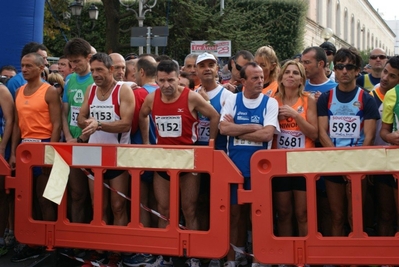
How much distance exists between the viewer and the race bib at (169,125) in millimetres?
5325

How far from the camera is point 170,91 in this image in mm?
5336

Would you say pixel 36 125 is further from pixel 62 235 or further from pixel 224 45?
pixel 224 45

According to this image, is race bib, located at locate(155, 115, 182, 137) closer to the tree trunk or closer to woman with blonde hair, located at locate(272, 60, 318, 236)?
woman with blonde hair, located at locate(272, 60, 318, 236)

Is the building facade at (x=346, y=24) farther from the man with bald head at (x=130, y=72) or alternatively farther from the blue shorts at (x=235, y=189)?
the blue shorts at (x=235, y=189)

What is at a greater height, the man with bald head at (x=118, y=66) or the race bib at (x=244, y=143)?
the man with bald head at (x=118, y=66)

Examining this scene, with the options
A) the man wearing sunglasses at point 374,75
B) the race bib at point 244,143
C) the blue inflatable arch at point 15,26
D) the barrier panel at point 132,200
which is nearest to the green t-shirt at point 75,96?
the barrier panel at point 132,200

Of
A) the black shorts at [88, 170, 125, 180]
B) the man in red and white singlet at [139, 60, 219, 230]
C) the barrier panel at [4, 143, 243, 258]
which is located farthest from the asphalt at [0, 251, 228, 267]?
the black shorts at [88, 170, 125, 180]

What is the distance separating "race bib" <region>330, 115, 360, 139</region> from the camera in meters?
5.09

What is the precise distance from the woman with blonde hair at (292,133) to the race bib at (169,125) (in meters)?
0.92

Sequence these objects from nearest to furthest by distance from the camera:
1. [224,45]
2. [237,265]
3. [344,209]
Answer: [344,209] → [237,265] → [224,45]

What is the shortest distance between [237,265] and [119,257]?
1142 mm

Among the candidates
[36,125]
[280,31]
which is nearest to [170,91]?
[36,125]

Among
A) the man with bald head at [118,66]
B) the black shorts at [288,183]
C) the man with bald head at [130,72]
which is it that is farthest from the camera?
the man with bald head at [130,72]

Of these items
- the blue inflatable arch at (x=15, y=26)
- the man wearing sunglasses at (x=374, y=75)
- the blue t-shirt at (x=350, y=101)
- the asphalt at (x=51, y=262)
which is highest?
the blue inflatable arch at (x=15, y=26)
